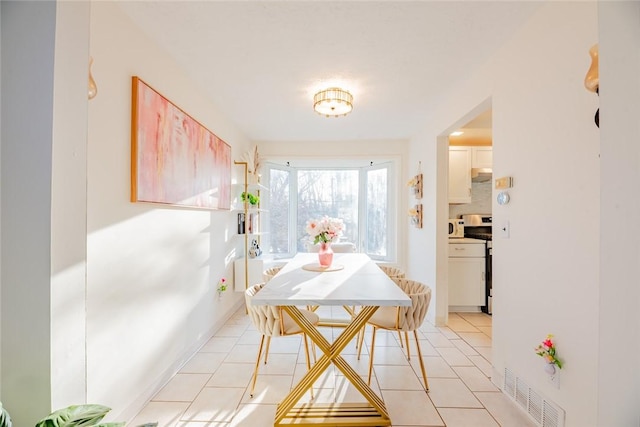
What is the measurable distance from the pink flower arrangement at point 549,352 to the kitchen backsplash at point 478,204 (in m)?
2.77

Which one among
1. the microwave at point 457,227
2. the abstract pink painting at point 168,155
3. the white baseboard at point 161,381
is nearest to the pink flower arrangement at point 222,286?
the white baseboard at point 161,381

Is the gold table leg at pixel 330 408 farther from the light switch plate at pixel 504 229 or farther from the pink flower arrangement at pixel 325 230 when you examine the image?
the light switch plate at pixel 504 229

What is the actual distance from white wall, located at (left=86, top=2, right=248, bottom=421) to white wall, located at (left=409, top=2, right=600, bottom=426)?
238cm

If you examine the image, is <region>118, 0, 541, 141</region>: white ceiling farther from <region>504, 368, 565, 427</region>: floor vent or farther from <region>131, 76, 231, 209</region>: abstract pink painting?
<region>504, 368, 565, 427</region>: floor vent

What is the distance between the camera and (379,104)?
2871 millimetres

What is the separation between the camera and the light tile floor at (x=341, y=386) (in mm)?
1639

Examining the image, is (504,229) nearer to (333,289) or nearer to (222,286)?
(333,289)

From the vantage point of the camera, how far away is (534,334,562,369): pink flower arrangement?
1387mm

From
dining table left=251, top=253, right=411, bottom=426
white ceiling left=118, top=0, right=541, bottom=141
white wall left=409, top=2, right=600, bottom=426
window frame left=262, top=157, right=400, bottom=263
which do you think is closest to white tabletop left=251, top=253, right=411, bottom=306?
dining table left=251, top=253, right=411, bottom=426

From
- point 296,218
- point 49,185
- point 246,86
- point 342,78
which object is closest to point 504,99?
point 342,78

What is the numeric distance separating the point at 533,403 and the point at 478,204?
2.99 meters

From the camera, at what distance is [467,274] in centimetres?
342

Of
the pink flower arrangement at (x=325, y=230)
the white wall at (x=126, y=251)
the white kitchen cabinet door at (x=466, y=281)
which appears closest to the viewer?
the white wall at (x=126, y=251)

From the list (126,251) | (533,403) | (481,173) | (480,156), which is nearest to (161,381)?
(126,251)
